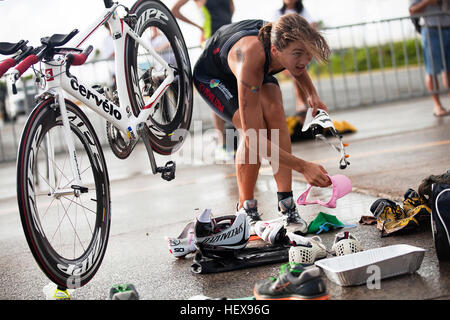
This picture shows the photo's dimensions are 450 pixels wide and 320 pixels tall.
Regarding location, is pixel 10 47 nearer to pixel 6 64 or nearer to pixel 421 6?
pixel 6 64

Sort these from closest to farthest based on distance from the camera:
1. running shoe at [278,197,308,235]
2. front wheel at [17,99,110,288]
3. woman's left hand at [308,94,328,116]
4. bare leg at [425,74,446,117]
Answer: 1. front wheel at [17,99,110,288]
2. running shoe at [278,197,308,235]
3. woman's left hand at [308,94,328,116]
4. bare leg at [425,74,446,117]

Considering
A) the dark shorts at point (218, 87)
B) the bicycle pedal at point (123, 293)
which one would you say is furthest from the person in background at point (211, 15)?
the bicycle pedal at point (123, 293)

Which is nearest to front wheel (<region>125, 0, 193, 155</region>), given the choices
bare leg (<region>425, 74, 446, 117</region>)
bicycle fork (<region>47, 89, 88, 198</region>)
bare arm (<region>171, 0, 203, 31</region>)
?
bicycle fork (<region>47, 89, 88, 198</region>)

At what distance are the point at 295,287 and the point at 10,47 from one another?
A: 1.81 meters

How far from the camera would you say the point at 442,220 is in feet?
9.31


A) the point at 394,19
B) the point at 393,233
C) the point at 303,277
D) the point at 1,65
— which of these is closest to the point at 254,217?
the point at 393,233

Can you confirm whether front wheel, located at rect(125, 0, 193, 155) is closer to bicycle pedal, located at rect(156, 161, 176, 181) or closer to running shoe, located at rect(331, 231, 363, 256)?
bicycle pedal, located at rect(156, 161, 176, 181)

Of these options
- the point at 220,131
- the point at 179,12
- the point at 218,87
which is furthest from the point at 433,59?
the point at 218,87

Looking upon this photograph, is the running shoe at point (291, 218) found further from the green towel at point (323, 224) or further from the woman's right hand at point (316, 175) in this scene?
the woman's right hand at point (316, 175)

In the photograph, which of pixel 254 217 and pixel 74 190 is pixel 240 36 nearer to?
pixel 254 217

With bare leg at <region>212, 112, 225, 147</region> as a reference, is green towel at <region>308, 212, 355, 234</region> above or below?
below

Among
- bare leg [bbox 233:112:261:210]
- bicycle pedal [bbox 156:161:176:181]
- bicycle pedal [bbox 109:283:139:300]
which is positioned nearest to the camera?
bicycle pedal [bbox 109:283:139:300]

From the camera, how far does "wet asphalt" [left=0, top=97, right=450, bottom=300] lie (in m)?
2.96

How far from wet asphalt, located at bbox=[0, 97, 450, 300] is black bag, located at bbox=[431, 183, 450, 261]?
0.07m
